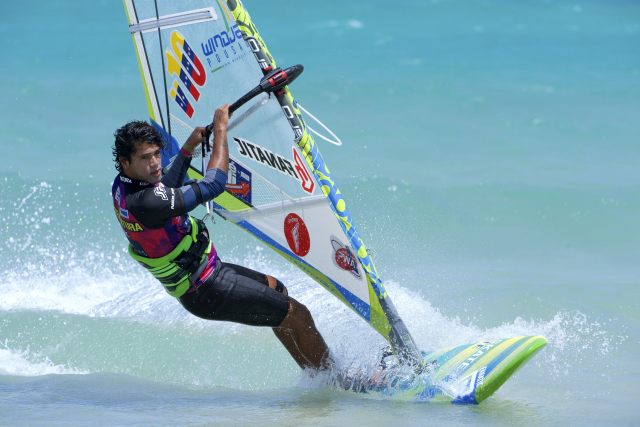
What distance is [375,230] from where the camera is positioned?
8188mm

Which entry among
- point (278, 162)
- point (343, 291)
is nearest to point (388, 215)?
point (343, 291)

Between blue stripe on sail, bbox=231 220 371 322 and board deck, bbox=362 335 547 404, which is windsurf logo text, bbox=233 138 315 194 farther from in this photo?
board deck, bbox=362 335 547 404

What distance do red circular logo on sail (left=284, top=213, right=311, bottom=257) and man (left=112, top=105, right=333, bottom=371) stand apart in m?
0.20

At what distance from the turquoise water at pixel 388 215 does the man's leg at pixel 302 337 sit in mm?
140

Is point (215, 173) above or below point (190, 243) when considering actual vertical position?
above

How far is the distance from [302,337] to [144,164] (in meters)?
1.11

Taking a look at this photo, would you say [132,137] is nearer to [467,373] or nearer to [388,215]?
[467,373]

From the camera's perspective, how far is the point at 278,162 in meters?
4.59

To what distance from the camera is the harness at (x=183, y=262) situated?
4285 millimetres

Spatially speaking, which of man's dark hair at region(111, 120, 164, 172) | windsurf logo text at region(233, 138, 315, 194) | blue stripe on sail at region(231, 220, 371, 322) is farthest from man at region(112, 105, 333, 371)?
windsurf logo text at region(233, 138, 315, 194)

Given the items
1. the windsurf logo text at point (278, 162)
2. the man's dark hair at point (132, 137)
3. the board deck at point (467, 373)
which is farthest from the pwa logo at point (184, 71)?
the board deck at point (467, 373)

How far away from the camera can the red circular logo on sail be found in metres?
4.65

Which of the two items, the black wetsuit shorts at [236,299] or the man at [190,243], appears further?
the black wetsuit shorts at [236,299]

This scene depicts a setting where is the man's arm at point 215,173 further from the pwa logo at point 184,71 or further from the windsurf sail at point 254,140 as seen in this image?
the pwa logo at point 184,71
